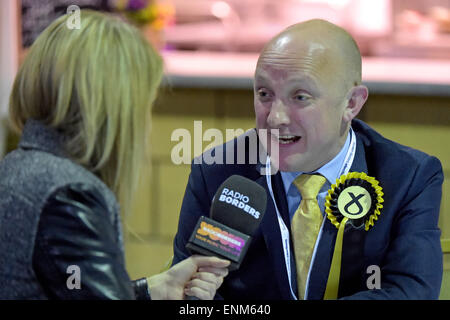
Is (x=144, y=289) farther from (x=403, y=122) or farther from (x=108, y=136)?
(x=403, y=122)

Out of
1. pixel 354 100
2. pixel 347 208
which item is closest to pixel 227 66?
pixel 354 100

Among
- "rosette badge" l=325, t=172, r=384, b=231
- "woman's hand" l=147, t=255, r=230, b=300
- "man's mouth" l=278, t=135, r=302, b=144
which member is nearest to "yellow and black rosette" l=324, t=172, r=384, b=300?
"rosette badge" l=325, t=172, r=384, b=231

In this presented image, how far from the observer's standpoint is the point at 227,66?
113 inches

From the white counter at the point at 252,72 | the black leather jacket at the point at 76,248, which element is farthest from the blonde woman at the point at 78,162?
the white counter at the point at 252,72

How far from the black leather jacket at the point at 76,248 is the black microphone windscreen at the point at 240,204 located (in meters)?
0.21

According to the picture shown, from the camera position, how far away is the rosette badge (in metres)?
1.37

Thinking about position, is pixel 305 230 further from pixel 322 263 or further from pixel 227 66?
pixel 227 66

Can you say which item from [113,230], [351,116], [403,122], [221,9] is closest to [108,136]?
[113,230]

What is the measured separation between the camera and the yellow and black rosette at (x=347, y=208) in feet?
4.49

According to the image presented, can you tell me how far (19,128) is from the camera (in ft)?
4.24

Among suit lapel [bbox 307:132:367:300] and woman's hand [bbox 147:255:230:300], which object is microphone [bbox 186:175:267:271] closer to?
woman's hand [bbox 147:255:230:300]

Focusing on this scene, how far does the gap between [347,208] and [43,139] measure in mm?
534
